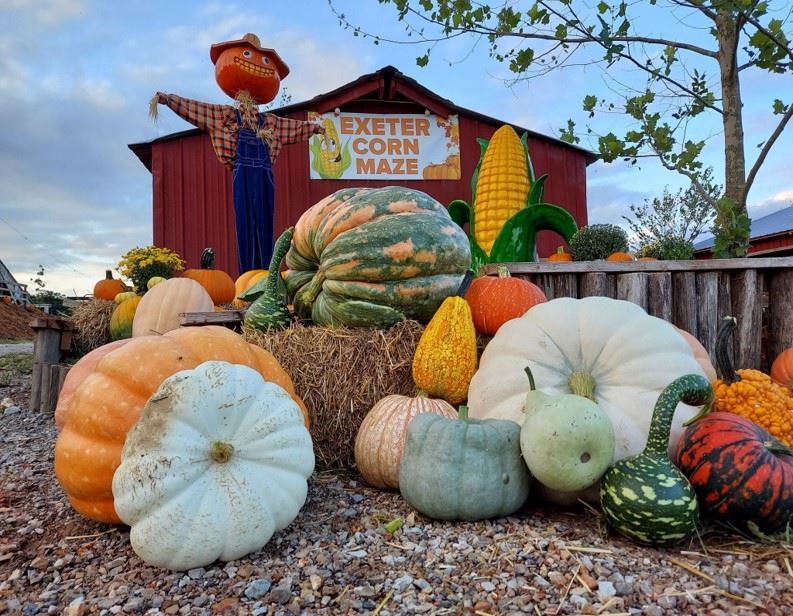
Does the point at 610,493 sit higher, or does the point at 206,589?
the point at 610,493

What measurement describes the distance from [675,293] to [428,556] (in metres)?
2.63

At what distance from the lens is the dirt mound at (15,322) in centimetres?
1361

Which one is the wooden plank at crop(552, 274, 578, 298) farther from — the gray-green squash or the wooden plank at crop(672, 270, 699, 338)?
the gray-green squash

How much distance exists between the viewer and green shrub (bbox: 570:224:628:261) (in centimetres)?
562

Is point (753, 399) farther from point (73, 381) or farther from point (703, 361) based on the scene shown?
point (73, 381)

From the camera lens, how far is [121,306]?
507 centimetres

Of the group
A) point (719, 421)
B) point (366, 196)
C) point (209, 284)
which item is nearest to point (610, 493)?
point (719, 421)

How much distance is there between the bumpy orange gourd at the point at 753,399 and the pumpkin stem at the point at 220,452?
1914 mm

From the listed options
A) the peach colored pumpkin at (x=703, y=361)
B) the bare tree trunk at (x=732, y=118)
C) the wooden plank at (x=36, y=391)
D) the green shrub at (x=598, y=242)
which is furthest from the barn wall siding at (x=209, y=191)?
the peach colored pumpkin at (x=703, y=361)

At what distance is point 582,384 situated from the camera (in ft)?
7.23

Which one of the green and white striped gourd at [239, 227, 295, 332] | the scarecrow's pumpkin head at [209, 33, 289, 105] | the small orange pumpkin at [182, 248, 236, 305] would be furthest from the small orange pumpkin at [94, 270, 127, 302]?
the green and white striped gourd at [239, 227, 295, 332]

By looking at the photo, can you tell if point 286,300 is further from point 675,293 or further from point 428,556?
point 675,293

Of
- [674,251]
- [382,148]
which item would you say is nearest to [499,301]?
[674,251]

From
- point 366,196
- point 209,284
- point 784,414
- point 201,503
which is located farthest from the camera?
point 209,284
